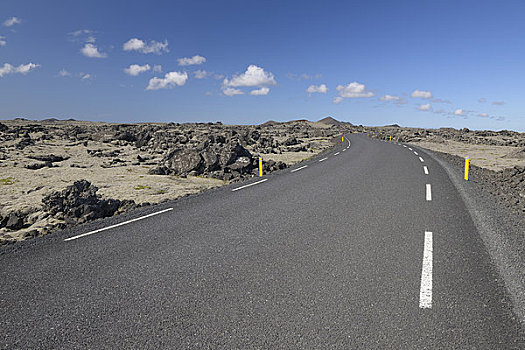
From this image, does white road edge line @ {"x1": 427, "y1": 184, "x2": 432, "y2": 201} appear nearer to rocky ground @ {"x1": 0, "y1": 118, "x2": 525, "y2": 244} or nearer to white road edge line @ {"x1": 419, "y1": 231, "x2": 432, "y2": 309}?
rocky ground @ {"x1": 0, "y1": 118, "x2": 525, "y2": 244}

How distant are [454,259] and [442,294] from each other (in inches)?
49.7

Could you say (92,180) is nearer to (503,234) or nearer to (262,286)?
(262,286)

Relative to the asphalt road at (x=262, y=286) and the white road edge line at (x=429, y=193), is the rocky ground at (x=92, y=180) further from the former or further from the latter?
the white road edge line at (x=429, y=193)

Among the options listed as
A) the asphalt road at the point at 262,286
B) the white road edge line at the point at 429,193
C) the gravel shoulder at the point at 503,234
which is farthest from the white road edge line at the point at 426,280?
the white road edge line at the point at 429,193

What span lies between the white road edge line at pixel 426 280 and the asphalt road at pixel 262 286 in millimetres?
25

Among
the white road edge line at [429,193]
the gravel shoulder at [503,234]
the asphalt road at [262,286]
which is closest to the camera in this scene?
the asphalt road at [262,286]

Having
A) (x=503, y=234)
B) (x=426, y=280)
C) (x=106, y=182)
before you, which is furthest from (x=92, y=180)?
(x=503, y=234)

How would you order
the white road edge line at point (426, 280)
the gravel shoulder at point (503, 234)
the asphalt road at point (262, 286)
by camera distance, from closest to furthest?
the asphalt road at point (262, 286) → the white road edge line at point (426, 280) → the gravel shoulder at point (503, 234)

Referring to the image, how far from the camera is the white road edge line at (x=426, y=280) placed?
3.75m

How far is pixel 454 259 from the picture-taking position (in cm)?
496

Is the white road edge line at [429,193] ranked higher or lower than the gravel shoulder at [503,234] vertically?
higher

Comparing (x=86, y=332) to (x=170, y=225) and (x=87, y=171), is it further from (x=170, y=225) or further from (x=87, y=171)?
(x=87, y=171)

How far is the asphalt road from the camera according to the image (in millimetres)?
3189

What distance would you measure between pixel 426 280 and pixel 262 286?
2.08m
